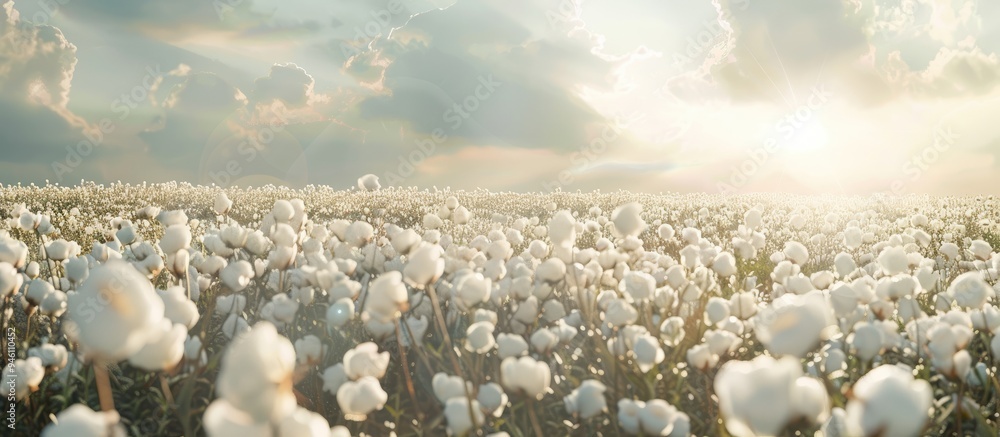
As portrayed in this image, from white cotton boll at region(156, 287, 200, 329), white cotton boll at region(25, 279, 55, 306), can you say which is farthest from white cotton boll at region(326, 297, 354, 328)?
white cotton boll at region(25, 279, 55, 306)

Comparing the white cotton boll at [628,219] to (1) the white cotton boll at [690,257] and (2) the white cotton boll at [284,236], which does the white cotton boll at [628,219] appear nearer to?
(1) the white cotton boll at [690,257]

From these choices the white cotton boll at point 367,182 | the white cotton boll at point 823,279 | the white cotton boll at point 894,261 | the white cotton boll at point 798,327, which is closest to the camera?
the white cotton boll at point 798,327

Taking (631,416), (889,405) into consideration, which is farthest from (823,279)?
(889,405)

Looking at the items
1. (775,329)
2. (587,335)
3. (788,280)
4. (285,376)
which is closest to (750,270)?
(788,280)

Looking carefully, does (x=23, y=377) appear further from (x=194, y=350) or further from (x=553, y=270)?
(x=553, y=270)

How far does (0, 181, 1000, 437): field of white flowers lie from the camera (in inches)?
48.8

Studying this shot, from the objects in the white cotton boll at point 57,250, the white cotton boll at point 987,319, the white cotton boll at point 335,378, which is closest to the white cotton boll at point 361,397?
the white cotton boll at point 335,378

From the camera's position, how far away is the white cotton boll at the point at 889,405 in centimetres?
122

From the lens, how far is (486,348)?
97.8 inches

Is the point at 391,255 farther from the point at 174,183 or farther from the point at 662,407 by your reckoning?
the point at 174,183

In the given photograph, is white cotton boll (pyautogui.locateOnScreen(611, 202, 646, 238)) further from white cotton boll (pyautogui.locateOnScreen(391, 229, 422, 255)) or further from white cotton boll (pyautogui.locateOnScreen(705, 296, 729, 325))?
white cotton boll (pyautogui.locateOnScreen(391, 229, 422, 255))

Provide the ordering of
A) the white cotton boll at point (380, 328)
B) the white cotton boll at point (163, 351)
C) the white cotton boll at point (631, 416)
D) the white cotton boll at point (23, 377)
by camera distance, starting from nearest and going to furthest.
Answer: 1. the white cotton boll at point (163, 351)
2. the white cotton boll at point (631, 416)
3. the white cotton boll at point (23, 377)
4. the white cotton boll at point (380, 328)

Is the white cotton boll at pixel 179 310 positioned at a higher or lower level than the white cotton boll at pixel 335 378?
higher

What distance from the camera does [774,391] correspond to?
117 cm
